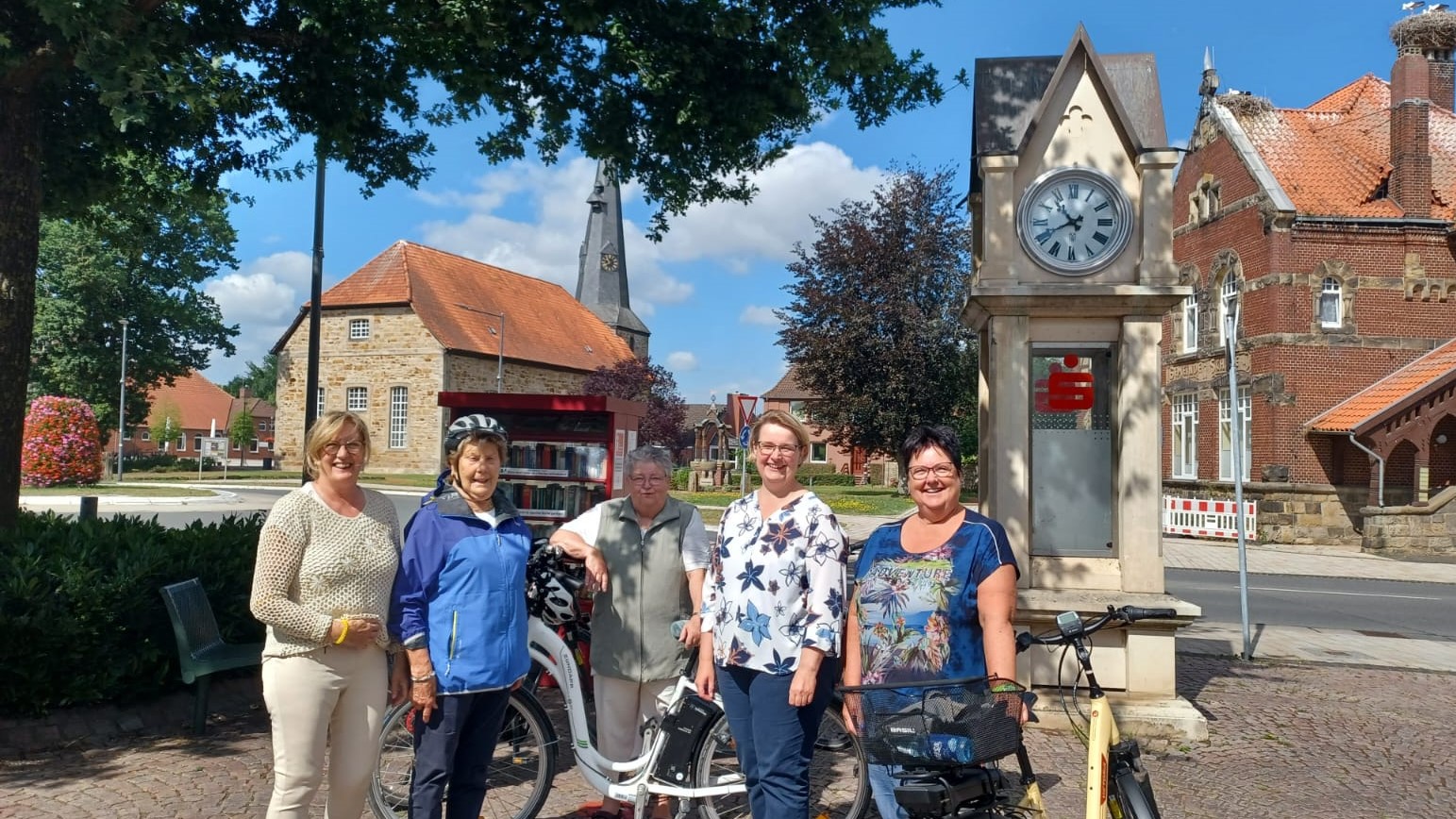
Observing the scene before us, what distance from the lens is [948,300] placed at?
32.2 meters

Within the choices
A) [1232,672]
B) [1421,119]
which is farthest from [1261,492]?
[1232,672]

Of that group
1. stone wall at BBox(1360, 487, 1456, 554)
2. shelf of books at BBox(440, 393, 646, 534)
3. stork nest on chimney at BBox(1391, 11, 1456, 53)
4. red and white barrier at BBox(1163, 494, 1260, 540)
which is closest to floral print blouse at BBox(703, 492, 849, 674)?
shelf of books at BBox(440, 393, 646, 534)

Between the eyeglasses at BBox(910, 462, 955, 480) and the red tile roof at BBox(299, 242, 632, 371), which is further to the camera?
the red tile roof at BBox(299, 242, 632, 371)

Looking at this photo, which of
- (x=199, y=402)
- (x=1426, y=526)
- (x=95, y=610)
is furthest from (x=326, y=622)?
(x=199, y=402)

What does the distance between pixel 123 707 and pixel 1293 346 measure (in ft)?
86.0

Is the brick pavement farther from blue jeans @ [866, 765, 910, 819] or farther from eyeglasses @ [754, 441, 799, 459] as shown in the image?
eyeglasses @ [754, 441, 799, 459]

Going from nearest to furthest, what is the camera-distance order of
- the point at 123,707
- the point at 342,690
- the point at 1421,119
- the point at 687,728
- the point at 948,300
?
the point at 342,690, the point at 687,728, the point at 123,707, the point at 1421,119, the point at 948,300

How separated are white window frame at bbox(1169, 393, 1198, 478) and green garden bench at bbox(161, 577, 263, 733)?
2780 centimetres

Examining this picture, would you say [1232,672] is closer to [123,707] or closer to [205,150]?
[123,707]

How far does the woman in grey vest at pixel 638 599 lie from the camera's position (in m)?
4.60

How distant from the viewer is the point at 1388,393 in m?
23.7

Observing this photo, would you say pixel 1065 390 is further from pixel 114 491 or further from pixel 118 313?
pixel 118 313

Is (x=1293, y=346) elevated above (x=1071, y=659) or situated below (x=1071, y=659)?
above

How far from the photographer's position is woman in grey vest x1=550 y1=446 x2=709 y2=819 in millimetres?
4602
